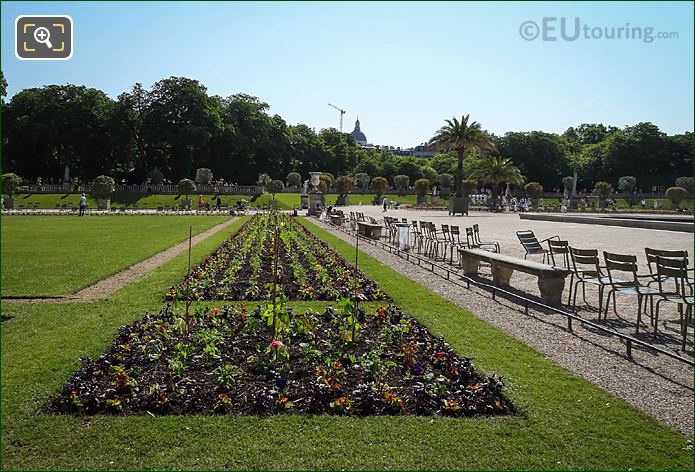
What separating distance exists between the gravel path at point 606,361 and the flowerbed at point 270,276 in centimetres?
233

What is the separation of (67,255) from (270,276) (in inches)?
290

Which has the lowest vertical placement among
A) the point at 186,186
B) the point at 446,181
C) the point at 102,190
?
the point at 102,190

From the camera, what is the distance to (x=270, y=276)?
1301cm

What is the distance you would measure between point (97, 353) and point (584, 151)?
101192mm

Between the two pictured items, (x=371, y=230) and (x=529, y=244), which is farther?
(x=371, y=230)

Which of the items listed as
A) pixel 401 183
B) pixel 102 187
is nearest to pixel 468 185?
pixel 401 183

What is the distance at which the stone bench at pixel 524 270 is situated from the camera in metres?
9.93

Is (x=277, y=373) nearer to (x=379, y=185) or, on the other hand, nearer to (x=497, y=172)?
(x=497, y=172)

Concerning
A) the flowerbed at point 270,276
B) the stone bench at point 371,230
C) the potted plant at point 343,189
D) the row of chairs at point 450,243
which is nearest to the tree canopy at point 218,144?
the potted plant at point 343,189

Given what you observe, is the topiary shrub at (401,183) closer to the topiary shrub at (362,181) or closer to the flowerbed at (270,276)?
the topiary shrub at (362,181)

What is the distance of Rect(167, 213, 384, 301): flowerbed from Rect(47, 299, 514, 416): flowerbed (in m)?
0.93

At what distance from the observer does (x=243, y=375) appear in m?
5.94

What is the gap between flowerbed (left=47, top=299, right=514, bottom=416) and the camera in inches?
205

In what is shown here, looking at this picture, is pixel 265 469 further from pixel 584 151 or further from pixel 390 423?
pixel 584 151
